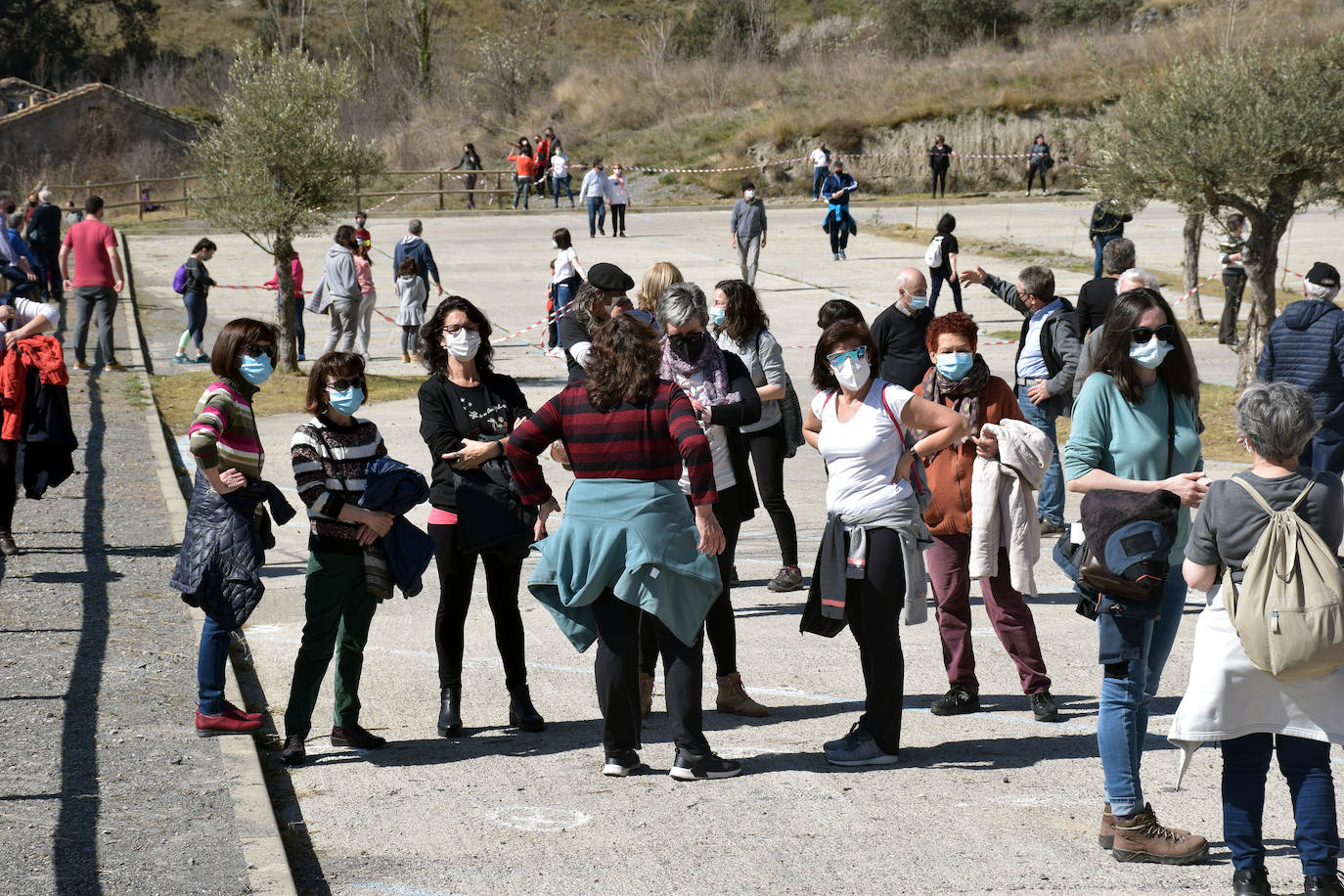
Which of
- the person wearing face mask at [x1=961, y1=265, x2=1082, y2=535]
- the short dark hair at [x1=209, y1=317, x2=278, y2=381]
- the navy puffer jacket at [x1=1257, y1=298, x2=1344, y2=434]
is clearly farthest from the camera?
the person wearing face mask at [x1=961, y1=265, x2=1082, y2=535]

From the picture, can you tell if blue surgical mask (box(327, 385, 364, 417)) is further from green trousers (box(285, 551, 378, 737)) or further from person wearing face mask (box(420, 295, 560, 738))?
green trousers (box(285, 551, 378, 737))

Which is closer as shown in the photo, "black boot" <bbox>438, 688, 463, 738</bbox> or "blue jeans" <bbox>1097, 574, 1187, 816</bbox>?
"blue jeans" <bbox>1097, 574, 1187, 816</bbox>

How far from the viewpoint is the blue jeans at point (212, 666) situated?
5945mm

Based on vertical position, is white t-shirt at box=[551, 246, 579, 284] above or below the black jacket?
above

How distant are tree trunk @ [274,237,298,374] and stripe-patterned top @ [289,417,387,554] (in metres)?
11.7

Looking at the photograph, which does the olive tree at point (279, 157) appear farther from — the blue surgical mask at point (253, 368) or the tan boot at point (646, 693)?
the tan boot at point (646, 693)

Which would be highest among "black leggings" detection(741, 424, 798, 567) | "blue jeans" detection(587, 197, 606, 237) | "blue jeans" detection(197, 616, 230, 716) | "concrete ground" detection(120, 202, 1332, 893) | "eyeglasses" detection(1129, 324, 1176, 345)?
"blue jeans" detection(587, 197, 606, 237)

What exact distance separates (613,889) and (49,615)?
15.6 ft

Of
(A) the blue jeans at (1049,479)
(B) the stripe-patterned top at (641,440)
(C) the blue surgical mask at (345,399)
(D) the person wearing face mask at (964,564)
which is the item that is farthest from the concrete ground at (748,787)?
(C) the blue surgical mask at (345,399)

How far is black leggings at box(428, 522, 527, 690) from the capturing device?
607 centimetres

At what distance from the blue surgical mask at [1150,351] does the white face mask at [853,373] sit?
111 centimetres

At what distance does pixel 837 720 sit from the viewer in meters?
6.33

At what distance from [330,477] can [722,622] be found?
183 centimetres

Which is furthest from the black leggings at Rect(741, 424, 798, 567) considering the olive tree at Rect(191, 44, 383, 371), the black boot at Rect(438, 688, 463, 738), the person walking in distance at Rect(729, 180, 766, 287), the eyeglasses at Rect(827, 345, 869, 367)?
the person walking in distance at Rect(729, 180, 766, 287)
